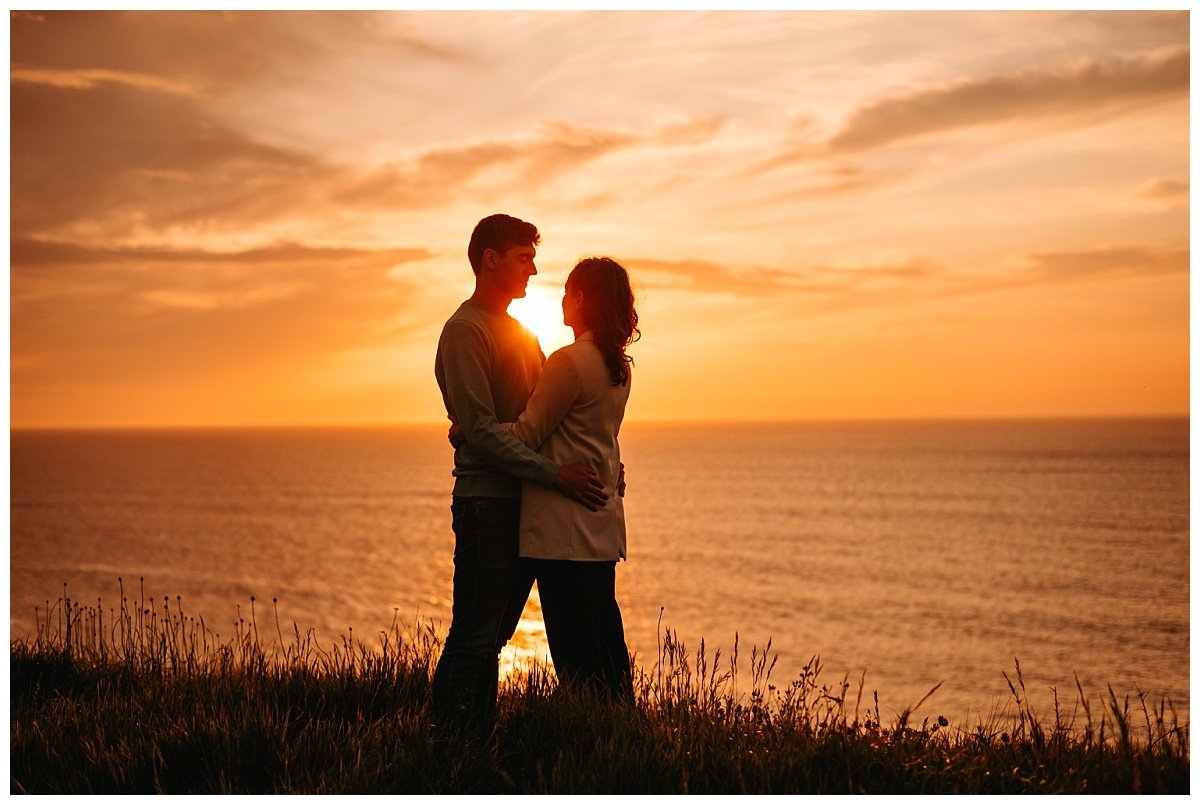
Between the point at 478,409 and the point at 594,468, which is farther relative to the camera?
the point at 594,468

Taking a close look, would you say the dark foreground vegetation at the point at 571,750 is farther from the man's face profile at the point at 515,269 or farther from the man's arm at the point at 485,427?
the man's face profile at the point at 515,269

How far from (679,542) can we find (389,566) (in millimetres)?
24508

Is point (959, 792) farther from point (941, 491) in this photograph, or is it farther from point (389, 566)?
point (941, 491)

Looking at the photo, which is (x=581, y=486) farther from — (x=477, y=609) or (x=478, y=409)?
(x=477, y=609)

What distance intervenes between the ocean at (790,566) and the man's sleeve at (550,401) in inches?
382

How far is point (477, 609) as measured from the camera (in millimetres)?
4207

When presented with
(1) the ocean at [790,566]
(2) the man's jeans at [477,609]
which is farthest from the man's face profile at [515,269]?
(1) the ocean at [790,566]

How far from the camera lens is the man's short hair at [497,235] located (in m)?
4.35

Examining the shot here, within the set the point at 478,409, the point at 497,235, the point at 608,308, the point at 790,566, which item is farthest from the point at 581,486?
the point at 790,566

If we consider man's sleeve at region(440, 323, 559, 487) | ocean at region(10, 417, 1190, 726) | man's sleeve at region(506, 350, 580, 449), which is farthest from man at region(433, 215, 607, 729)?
ocean at region(10, 417, 1190, 726)

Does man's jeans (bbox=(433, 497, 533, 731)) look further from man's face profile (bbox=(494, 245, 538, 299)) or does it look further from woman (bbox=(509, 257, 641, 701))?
man's face profile (bbox=(494, 245, 538, 299))

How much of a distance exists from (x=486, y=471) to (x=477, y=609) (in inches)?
22.8

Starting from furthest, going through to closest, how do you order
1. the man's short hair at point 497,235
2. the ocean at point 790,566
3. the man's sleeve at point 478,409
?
the ocean at point 790,566 < the man's short hair at point 497,235 < the man's sleeve at point 478,409

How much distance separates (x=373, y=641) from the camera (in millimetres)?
49125
